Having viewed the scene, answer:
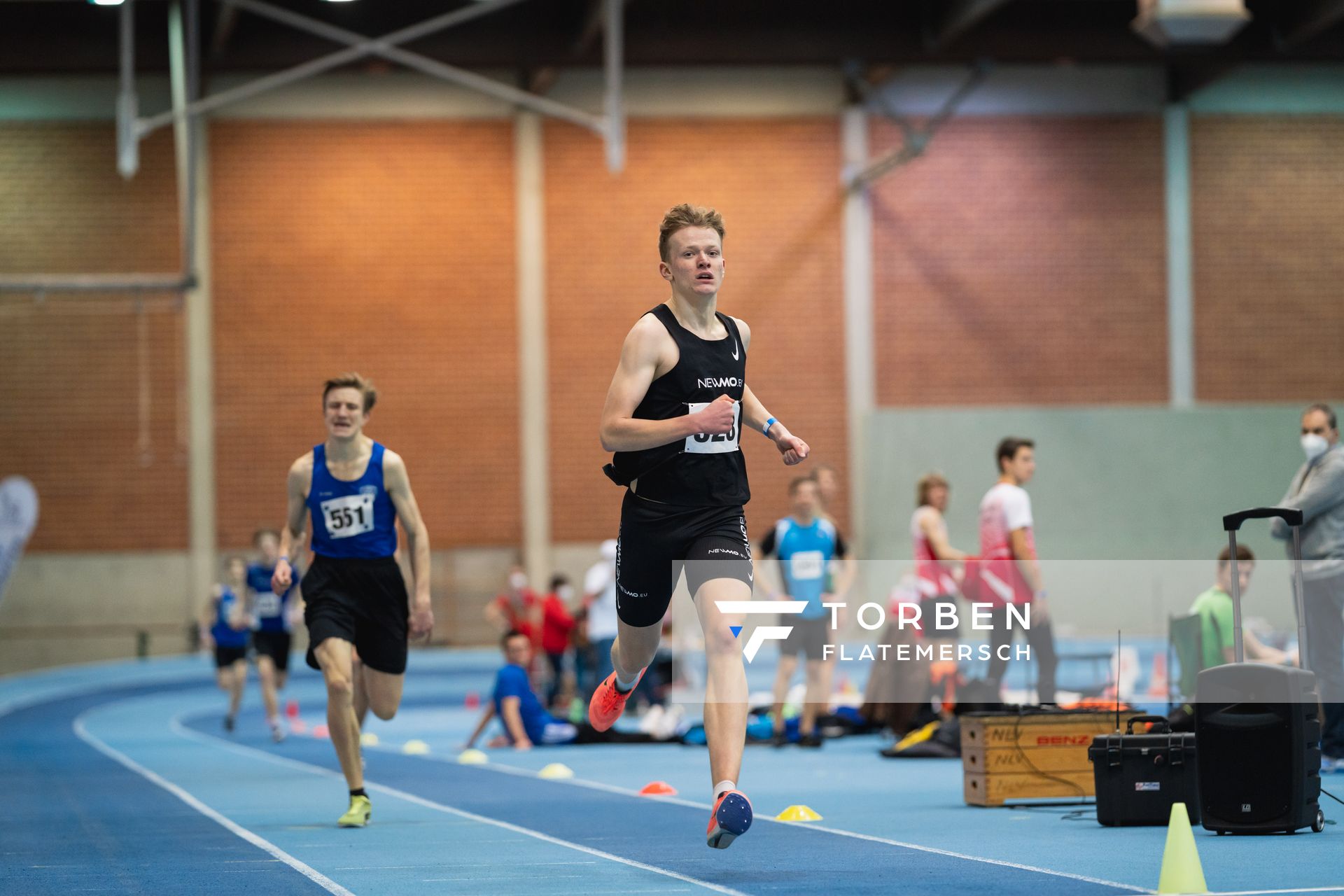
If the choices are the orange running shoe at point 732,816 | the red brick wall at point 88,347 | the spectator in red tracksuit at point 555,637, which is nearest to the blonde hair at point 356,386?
the orange running shoe at point 732,816

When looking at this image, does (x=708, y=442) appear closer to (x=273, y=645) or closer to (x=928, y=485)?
(x=928, y=485)

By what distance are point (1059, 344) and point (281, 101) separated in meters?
12.8

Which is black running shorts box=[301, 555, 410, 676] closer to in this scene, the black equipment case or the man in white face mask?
the black equipment case

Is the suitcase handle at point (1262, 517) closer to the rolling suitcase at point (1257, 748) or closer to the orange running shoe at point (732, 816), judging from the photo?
the rolling suitcase at point (1257, 748)

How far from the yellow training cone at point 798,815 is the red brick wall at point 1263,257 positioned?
68.8ft

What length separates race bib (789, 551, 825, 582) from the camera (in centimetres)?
1183

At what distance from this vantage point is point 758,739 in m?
12.6

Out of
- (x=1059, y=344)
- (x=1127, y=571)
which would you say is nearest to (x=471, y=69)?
(x=1059, y=344)

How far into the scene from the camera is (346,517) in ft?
24.7

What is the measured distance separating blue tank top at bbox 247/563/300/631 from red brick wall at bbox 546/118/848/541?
37.7ft

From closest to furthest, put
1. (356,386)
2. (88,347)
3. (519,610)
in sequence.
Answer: (356,386), (519,610), (88,347)

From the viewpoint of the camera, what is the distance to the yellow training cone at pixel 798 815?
747 centimetres

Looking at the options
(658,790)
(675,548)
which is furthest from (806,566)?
(675,548)

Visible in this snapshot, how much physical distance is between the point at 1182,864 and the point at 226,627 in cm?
1156
